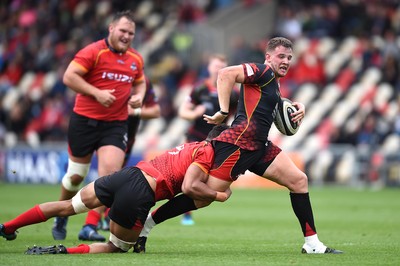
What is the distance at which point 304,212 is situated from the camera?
390 inches

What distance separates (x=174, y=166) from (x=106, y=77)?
2547 millimetres

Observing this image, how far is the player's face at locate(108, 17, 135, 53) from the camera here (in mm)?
11477

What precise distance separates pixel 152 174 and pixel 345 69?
19.9m

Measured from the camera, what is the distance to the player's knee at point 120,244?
9.57 m

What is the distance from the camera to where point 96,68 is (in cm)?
1155

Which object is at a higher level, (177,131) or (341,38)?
(341,38)

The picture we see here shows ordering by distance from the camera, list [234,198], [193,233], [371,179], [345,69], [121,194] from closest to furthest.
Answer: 1. [121,194]
2. [193,233]
3. [234,198]
4. [371,179]
5. [345,69]

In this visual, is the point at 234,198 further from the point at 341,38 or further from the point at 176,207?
the point at 176,207

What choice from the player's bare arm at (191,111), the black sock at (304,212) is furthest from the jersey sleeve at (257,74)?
the player's bare arm at (191,111)

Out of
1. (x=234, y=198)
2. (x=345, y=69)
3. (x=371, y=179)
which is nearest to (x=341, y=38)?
(x=345, y=69)

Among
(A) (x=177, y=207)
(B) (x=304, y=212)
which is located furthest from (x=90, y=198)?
(B) (x=304, y=212)

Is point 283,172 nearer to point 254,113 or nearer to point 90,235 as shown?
point 254,113

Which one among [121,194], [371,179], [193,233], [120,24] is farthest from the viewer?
[371,179]

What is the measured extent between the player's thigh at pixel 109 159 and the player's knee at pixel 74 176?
1.10ft
